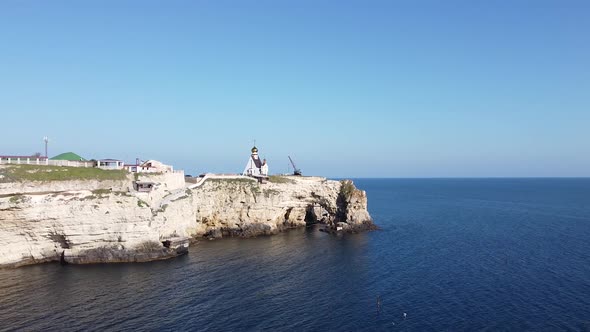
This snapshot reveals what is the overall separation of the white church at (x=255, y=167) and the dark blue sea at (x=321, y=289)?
2600 centimetres

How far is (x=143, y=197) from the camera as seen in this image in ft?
214

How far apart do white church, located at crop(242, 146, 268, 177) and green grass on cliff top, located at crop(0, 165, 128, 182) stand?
35.7 metres

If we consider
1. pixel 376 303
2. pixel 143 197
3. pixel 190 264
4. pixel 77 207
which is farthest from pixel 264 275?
pixel 77 207

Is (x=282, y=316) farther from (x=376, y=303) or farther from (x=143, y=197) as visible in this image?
(x=143, y=197)

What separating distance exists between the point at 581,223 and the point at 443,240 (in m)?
45.4

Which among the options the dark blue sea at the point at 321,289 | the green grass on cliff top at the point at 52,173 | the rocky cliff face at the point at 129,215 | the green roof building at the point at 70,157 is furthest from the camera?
the green roof building at the point at 70,157

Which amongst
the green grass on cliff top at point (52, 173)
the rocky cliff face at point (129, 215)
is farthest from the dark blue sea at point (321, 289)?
the green grass on cliff top at point (52, 173)

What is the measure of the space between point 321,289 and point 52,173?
46.2 meters

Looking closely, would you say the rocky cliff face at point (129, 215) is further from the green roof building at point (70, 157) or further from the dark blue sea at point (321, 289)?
the green roof building at point (70, 157)

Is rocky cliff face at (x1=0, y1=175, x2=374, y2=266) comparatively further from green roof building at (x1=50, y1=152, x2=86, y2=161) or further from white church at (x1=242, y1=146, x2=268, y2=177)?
green roof building at (x1=50, y1=152, x2=86, y2=161)

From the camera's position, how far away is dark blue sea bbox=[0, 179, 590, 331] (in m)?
39.0

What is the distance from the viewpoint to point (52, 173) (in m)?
63.9

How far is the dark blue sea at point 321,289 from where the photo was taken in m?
39.0

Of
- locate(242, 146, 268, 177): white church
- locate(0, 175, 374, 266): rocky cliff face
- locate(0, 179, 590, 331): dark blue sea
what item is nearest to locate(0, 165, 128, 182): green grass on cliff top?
locate(0, 175, 374, 266): rocky cliff face
